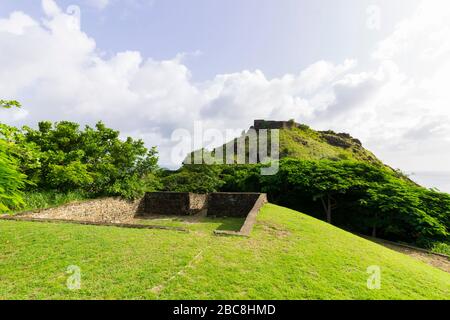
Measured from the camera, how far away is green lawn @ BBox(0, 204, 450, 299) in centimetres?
396

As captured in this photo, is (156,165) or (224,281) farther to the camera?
(156,165)

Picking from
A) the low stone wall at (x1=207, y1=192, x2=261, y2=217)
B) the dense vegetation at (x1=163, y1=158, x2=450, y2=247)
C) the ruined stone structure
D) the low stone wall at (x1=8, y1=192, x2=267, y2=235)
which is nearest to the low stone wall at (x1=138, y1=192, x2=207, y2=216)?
the low stone wall at (x1=8, y1=192, x2=267, y2=235)

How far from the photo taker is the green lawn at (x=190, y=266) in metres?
3.96

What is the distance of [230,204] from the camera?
14.4m

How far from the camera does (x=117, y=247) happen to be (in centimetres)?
593

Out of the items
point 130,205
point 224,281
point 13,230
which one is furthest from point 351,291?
point 130,205

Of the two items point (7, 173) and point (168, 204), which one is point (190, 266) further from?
point (168, 204)

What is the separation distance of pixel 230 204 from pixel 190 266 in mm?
9614

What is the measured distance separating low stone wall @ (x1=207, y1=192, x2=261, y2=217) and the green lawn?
6.61 metres

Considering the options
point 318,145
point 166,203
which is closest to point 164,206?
point 166,203

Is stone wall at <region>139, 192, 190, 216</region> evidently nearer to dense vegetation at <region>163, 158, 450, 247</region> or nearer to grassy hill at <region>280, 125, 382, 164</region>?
dense vegetation at <region>163, 158, 450, 247</region>

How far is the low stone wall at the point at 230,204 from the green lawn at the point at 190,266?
6612mm
